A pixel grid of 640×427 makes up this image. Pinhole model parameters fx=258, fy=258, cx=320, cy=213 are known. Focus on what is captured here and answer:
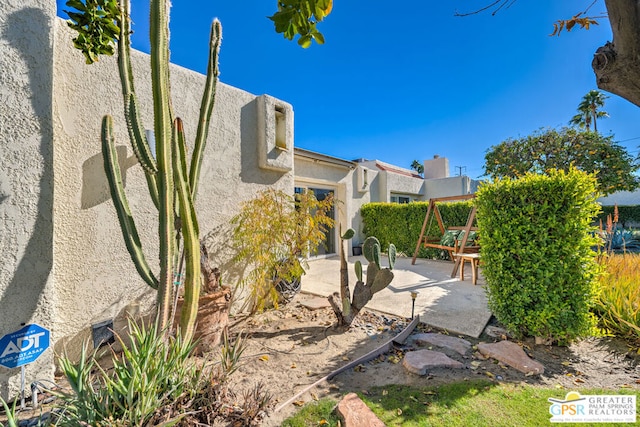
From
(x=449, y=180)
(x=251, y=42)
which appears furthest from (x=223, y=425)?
(x=449, y=180)

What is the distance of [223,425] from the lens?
83.9 inches

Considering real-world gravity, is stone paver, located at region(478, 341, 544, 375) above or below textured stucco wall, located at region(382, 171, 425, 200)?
below

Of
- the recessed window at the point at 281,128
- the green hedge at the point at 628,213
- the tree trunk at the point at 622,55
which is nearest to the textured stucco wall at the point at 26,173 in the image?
the recessed window at the point at 281,128

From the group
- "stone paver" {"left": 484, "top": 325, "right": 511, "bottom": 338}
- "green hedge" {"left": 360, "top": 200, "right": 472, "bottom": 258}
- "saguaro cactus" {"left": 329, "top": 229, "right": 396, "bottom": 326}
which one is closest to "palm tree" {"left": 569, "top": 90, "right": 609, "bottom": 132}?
"green hedge" {"left": 360, "top": 200, "right": 472, "bottom": 258}

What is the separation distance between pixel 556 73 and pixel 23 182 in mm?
11448

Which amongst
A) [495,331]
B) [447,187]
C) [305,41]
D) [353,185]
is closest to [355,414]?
[495,331]

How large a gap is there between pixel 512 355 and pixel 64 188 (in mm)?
5901

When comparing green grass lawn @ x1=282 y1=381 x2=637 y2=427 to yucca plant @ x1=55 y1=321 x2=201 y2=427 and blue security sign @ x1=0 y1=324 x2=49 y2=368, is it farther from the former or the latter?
blue security sign @ x1=0 y1=324 x2=49 y2=368

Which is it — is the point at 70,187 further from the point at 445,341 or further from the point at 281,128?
the point at 445,341

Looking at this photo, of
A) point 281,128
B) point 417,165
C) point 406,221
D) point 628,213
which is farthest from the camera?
point 417,165

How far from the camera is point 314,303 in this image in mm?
5438

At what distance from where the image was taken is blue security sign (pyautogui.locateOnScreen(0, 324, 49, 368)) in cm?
244

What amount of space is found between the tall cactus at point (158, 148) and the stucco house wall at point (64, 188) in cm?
58

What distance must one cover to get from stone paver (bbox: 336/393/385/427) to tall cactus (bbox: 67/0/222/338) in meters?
1.69
